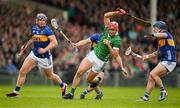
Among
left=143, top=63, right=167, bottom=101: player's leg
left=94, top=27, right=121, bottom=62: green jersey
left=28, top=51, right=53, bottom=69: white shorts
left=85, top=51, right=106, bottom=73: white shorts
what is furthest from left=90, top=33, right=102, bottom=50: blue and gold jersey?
left=143, top=63, right=167, bottom=101: player's leg

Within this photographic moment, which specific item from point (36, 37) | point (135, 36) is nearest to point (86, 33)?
point (135, 36)

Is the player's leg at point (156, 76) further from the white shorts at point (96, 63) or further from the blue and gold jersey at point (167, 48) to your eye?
the white shorts at point (96, 63)

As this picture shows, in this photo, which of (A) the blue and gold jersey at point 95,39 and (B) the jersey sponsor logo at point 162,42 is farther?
(A) the blue and gold jersey at point 95,39

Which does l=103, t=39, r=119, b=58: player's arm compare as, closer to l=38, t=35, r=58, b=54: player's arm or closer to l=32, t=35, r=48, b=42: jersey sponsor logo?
l=38, t=35, r=58, b=54: player's arm

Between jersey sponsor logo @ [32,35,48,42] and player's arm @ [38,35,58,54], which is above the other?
jersey sponsor logo @ [32,35,48,42]

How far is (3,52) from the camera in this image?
3647 cm

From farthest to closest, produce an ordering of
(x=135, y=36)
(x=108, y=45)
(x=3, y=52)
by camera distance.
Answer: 1. (x=135, y=36)
2. (x=3, y=52)
3. (x=108, y=45)

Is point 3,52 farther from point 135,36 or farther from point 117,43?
point 117,43

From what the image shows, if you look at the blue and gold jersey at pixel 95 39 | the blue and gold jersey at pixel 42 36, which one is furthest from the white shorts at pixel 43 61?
the blue and gold jersey at pixel 95 39

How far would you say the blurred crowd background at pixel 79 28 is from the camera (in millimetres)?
37000

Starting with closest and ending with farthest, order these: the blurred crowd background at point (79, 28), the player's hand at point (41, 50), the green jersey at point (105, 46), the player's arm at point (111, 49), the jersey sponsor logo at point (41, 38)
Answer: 1. the player's arm at point (111, 49)
2. the green jersey at point (105, 46)
3. the player's hand at point (41, 50)
4. the jersey sponsor logo at point (41, 38)
5. the blurred crowd background at point (79, 28)

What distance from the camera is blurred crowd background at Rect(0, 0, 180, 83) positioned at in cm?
3700

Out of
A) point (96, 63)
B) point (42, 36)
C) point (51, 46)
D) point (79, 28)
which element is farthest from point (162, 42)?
point (79, 28)

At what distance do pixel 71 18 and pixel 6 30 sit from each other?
7740mm
